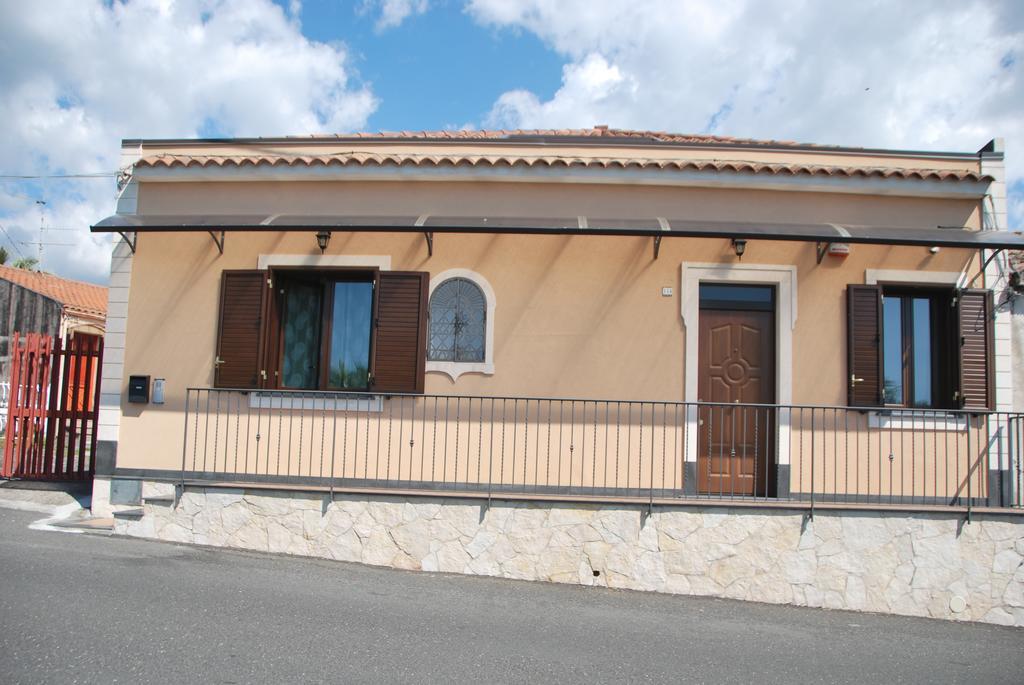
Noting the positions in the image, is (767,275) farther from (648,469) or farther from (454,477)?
(454,477)

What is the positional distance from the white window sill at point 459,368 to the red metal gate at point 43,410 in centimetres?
398

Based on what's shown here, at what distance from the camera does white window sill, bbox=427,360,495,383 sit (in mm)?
7607

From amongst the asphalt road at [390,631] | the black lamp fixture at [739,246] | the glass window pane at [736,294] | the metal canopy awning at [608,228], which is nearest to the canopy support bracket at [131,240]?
the metal canopy awning at [608,228]

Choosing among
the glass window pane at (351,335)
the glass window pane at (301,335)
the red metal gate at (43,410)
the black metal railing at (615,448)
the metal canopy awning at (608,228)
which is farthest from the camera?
the red metal gate at (43,410)

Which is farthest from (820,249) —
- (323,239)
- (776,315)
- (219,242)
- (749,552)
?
(219,242)

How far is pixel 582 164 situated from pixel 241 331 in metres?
3.73

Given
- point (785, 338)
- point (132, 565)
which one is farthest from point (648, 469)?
point (132, 565)

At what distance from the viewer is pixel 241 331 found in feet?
25.6

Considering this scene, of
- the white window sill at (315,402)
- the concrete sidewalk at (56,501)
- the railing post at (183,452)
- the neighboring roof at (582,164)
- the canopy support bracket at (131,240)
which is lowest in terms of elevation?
the concrete sidewalk at (56,501)

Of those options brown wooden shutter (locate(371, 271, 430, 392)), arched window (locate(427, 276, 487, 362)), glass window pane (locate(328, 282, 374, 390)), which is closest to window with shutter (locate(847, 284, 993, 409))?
arched window (locate(427, 276, 487, 362))

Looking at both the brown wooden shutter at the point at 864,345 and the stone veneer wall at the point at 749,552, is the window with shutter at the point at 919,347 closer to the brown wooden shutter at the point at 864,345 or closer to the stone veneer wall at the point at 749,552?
the brown wooden shutter at the point at 864,345

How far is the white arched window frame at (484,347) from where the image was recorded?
762 cm

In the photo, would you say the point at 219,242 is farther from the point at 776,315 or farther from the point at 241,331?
the point at 776,315

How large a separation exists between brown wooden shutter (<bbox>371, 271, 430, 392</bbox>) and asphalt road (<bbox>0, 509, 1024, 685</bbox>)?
1.81m
